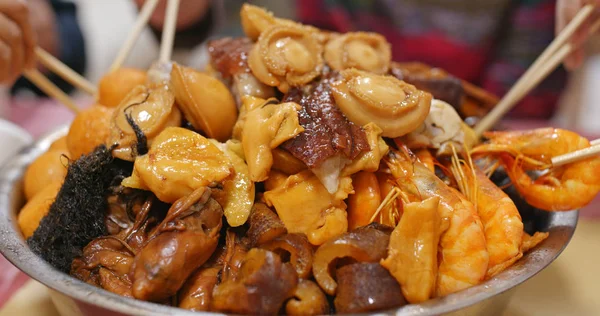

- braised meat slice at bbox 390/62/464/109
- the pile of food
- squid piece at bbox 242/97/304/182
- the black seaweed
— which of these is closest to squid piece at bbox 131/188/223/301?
the pile of food

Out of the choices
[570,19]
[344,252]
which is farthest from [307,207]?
[570,19]

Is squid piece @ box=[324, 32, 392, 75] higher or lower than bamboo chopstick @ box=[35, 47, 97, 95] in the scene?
higher

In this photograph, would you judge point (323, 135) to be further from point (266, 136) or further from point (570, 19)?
point (570, 19)

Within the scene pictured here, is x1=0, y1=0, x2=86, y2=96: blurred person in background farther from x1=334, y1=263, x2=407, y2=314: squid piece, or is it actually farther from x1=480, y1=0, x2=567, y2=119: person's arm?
x1=480, y1=0, x2=567, y2=119: person's arm

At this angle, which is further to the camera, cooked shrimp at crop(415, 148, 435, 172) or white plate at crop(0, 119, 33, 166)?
white plate at crop(0, 119, 33, 166)

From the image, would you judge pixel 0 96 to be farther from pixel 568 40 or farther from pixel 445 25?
pixel 568 40

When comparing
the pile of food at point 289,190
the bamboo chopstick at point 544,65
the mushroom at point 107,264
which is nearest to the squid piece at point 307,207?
the pile of food at point 289,190
